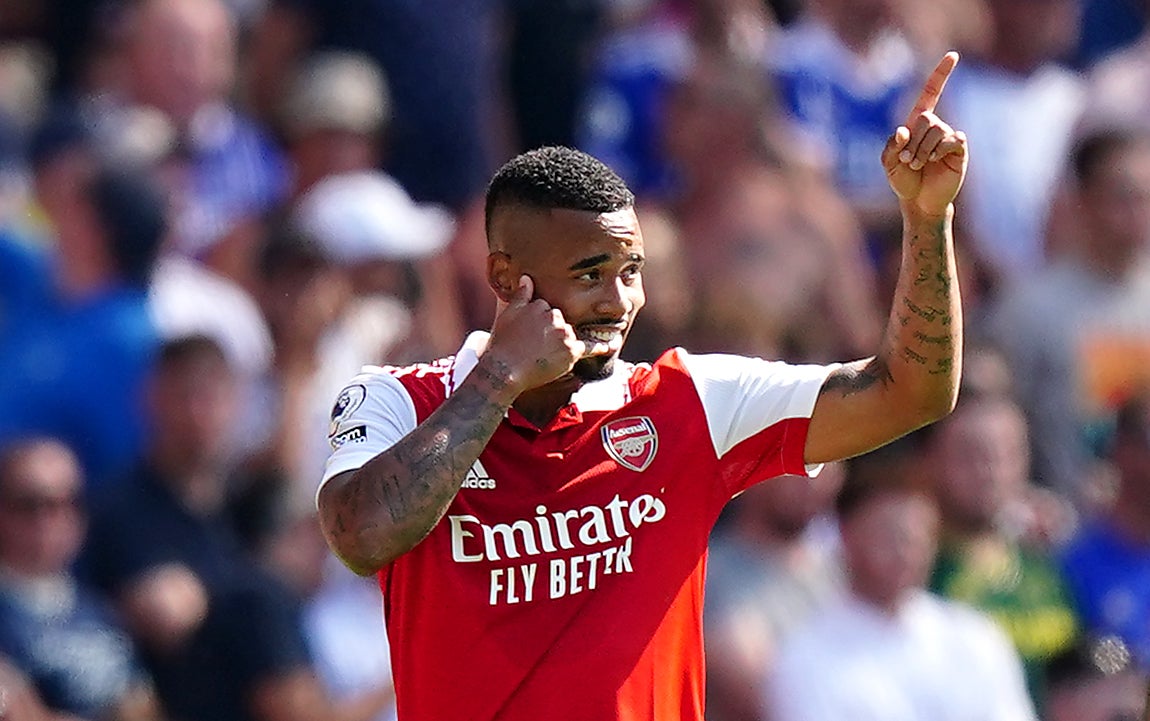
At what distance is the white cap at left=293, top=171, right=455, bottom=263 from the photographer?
27.8 feet

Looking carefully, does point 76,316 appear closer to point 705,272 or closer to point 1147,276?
point 705,272

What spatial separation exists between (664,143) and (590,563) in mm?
5206

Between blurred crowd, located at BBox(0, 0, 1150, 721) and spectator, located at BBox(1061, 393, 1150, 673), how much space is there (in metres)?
0.01

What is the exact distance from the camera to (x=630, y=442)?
427 centimetres

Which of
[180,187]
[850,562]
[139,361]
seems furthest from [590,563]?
[180,187]

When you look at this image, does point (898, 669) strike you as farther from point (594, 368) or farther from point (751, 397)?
point (594, 368)

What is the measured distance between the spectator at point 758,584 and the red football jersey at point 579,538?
320cm

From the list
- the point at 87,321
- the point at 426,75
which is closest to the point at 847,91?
the point at 426,75

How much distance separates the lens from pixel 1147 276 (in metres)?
9.25

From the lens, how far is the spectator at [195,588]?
7410 millimetres

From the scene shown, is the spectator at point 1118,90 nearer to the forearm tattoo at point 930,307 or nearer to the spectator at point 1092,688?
the spectator at point 1092,688

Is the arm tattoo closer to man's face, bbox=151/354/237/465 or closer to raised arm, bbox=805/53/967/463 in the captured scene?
raised arm, bbox=805/53/967/463

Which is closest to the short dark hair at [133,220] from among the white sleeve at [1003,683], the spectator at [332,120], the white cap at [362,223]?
the white cap at [362,223]

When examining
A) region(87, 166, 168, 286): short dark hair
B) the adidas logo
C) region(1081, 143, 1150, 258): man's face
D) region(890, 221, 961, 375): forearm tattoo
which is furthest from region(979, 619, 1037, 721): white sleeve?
the adidas logo
